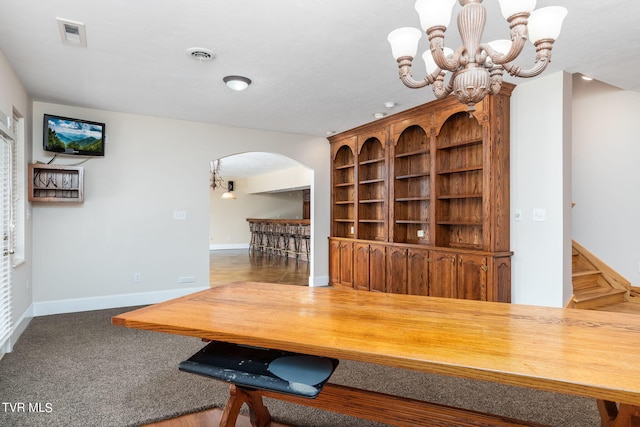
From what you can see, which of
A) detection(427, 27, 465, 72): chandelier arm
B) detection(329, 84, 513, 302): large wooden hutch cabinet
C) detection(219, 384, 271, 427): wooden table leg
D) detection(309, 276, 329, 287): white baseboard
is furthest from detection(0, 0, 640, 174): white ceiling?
detection(309, 276, 329, 287): white baseboard

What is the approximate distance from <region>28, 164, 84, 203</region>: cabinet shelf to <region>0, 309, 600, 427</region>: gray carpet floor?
1.64m

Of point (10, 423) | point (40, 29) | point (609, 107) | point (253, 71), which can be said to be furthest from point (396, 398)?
point (609, 107)

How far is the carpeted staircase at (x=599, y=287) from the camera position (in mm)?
3943

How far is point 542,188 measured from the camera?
11.1 ft

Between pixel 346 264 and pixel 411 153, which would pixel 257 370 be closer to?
pixel 411 153

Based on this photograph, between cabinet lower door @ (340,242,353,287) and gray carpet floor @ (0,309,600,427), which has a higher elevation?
cabinet lower door @ (340,242,353,287)

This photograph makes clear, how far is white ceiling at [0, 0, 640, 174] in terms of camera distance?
2289 mm

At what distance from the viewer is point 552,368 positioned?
95 cm

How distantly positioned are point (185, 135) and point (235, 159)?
4012mm

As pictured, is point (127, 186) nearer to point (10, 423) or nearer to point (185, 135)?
point (185, 135)

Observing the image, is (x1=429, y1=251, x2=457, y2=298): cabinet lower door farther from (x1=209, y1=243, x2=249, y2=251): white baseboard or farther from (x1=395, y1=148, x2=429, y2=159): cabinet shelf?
(x1=209, y1=243, x2=249, y2=251): white baseboard

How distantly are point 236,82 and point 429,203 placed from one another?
2722mm

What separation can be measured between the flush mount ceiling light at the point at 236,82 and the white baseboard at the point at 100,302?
2.89m

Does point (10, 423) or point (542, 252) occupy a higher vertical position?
point (542, 252)
